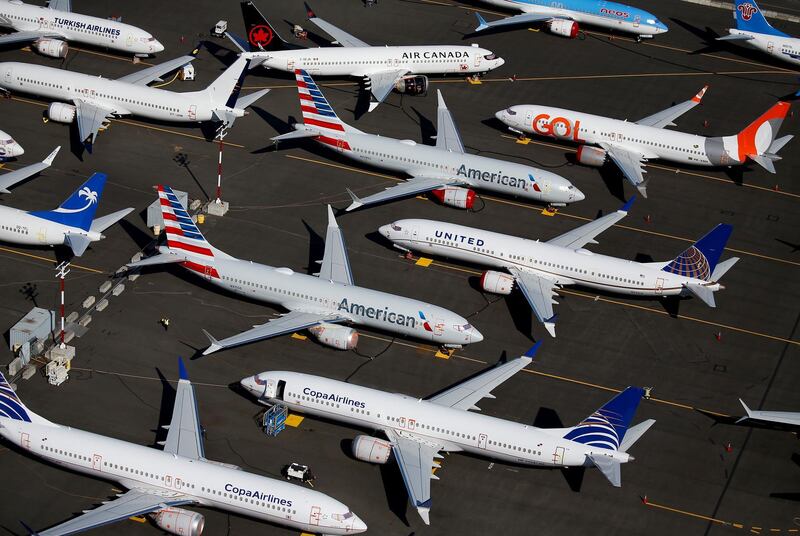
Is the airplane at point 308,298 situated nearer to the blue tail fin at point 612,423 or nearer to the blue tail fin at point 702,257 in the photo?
the blue tail fin at point 612,423

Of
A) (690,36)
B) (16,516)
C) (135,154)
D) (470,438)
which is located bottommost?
(16,516)

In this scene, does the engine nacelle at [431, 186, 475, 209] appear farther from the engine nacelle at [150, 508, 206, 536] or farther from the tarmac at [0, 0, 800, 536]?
the engine nacelle at [150, 508, 206, 536]

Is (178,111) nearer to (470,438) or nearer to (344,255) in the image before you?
(344,255)

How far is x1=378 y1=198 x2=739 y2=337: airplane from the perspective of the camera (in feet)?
331

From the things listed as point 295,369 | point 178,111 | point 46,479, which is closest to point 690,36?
point 178,111

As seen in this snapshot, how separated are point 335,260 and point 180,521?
30.4 metres

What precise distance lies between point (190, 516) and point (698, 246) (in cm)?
4980

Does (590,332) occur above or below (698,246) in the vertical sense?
below

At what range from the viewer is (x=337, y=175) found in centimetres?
11700

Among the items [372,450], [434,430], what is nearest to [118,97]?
[372,450]

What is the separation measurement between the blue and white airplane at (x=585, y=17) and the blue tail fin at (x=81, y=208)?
58.4 meters

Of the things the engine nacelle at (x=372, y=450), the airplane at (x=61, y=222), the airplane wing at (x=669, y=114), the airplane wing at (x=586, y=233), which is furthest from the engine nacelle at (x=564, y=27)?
the engine nacelle at (x=372, y=450)

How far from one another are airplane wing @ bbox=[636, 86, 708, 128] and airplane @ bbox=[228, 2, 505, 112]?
1999cm

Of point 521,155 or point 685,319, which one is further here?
point 521,155
